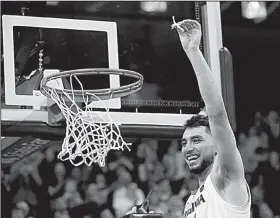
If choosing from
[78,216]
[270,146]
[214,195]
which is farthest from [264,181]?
[214,195]

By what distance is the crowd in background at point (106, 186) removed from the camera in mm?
5098

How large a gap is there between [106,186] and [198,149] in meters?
3.13

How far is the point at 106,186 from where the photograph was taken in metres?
5.25

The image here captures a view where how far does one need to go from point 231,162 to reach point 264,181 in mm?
4085

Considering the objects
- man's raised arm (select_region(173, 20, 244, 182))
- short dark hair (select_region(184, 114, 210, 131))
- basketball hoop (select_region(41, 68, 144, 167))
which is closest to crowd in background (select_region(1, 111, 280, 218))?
basketball hoop (select_region(41, 68, 144, 167))

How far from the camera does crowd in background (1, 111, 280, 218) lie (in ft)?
Result: 16.7

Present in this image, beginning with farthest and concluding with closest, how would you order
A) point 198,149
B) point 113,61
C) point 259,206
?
1. point 259,206
2. point 113,61
3. point 198,149

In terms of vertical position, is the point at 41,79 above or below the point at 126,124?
above

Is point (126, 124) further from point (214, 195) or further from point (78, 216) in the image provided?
point (78, 216)

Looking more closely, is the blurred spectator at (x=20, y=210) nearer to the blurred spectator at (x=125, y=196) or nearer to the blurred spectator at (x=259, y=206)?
the blurred spectator at (x=125, y=196)

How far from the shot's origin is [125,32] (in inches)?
164

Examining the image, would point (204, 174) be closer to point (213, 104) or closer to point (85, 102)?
point (213, 104)

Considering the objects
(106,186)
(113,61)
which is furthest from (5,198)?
(113,61)

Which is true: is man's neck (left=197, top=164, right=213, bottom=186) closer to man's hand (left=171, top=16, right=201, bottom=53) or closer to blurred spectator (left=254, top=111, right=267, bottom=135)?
man's hand (left=171, top=16, right=201, bottom=53)
